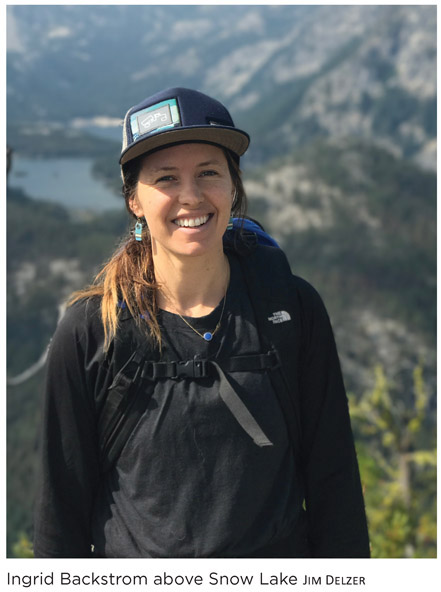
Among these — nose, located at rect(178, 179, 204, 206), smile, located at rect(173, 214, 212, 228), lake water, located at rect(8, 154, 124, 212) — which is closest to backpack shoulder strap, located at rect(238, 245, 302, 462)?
smile, located at rect(173, 214, 212, 228)

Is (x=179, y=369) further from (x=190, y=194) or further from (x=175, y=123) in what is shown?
(x=175, y=123)

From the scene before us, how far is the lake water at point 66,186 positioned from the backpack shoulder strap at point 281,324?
Result: 116m

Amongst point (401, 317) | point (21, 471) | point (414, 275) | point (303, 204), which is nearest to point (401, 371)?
point (401, 317)

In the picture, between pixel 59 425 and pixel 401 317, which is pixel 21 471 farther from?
pixel 401 317

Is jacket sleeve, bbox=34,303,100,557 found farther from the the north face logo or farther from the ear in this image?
the the north face logo

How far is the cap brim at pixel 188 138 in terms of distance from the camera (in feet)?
10.9

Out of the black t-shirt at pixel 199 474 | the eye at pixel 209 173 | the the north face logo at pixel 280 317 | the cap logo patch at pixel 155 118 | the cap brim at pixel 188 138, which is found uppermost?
the cap logo patch at pixel 155 118

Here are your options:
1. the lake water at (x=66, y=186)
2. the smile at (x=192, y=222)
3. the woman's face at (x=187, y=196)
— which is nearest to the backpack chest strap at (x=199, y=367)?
the woman's face at (x=187, y=196)

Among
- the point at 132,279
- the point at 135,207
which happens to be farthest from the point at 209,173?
the point at 132,279

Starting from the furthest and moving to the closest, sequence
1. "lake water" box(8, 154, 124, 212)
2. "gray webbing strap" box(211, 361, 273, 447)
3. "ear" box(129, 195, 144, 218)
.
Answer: "lake water" box(8, 154, 124, 212)
"ear" box(129, 195, 144, 218)
"gray webbing strap" box(211, 361, 273, 447)

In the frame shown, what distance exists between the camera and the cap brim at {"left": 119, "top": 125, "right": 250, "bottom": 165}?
3.32 metres

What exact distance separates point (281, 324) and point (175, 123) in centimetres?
113

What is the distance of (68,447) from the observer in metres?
3.45

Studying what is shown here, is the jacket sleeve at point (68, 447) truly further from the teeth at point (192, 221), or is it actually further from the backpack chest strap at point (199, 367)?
the teeth at point (192, 221)
